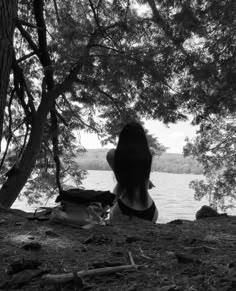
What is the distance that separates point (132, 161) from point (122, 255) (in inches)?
67.9

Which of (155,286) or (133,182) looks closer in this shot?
(155,286)

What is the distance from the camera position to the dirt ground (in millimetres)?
1900

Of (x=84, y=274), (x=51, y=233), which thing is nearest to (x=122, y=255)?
(x=84, y=274)

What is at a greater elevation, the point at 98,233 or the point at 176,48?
the point at 176,48

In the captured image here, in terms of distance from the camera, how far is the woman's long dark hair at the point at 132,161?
13.5 ft

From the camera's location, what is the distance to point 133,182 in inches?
162

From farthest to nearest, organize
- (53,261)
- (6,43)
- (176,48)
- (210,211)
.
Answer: (176,48), (210,211), (6,43), (53,261)

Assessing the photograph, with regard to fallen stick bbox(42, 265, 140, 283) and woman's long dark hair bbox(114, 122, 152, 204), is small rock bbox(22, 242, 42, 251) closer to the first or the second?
fallen stick bbox(42, 265, 140, 283)

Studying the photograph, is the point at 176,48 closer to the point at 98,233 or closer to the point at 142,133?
the point at 142,133

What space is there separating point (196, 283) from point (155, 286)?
0.65 ft

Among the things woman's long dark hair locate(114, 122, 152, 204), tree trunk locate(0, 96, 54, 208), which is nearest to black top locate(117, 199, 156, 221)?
woman's long dark hair locate(114, 122, 152, 204)

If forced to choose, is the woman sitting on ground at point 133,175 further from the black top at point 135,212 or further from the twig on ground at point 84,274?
the twig on ground at point 84,274

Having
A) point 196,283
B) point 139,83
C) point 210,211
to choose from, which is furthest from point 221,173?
point 196,283

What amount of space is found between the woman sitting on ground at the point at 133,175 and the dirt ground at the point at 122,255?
0.88 ft
